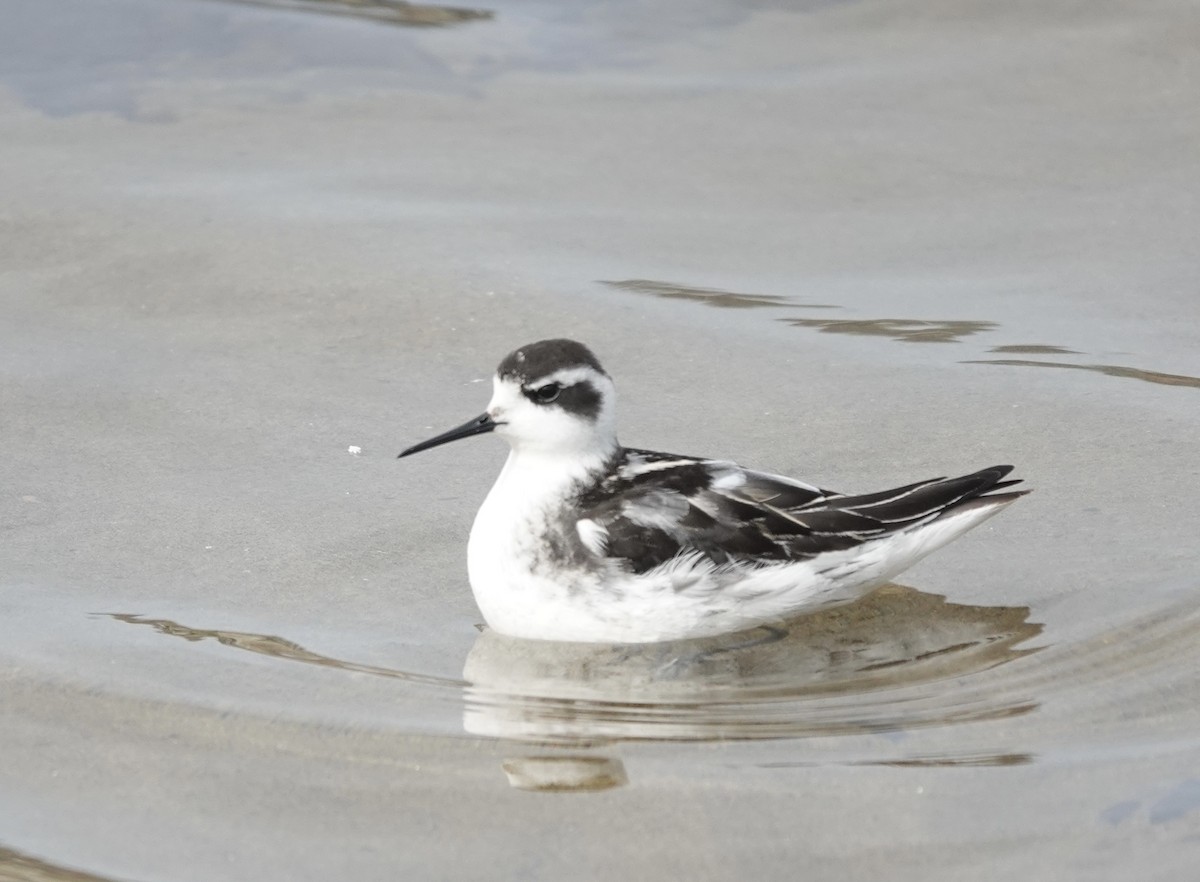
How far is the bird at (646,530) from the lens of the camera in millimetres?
6172

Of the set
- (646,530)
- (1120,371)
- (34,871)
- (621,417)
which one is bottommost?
(34,871)

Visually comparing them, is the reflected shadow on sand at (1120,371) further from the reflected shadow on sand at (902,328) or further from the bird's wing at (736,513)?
the bird's wing at (736,513)

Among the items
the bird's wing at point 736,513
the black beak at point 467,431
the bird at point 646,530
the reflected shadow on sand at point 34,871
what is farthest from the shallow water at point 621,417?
the black beak at point 467,431

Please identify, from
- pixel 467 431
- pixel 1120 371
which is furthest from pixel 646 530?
pixel 1120 371

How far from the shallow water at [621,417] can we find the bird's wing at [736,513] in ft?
1.24

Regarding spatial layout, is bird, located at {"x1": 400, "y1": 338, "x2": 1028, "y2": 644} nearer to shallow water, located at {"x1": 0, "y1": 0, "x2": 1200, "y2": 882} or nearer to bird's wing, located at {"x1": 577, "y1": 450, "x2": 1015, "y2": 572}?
bird's wing, located at {"x1": 577, "y1": 450, "x2": 1015, "y2": 572}

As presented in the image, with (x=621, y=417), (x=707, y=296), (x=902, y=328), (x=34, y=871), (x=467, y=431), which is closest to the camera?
(x=34, y=871)

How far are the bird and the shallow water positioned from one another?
6.9 inches

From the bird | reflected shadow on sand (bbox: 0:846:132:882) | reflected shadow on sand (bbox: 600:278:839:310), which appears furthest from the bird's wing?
reflected shadow on sand (bbox: 600:278:839:310)

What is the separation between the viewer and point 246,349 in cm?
881

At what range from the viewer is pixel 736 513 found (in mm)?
6328

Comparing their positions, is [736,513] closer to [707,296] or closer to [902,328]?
[902,328]

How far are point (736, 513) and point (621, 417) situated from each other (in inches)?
76.1

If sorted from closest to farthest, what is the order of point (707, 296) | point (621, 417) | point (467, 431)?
point (467, 431), point (621, 417), point (707, 296)
